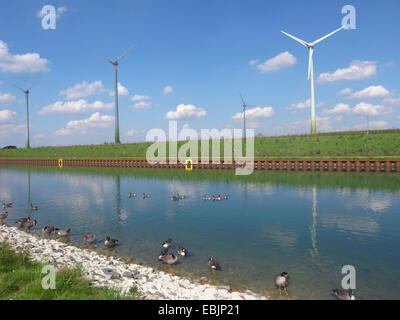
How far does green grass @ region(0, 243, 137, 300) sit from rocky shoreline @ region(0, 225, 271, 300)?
1.77 feet

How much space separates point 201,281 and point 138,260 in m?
4.02

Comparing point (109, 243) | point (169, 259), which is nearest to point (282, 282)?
point (169, 259)

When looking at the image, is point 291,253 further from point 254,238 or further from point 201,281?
point 201,281

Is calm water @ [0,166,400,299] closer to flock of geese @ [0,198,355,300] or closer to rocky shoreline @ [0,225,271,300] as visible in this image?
flock of geese @ [0,198,355,300]

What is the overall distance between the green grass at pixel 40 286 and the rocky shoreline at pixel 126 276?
0.54 metres

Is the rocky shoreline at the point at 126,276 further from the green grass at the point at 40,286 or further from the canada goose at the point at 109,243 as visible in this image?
the canada goose at the point at 109,243

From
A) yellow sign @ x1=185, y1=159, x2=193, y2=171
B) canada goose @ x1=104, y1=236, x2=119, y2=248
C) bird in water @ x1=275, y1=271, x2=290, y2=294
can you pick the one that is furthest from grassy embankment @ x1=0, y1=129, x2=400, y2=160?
canada goose @ x1=104, y1=236, x2=119, y2=248

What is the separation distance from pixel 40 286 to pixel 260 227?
13885 mm

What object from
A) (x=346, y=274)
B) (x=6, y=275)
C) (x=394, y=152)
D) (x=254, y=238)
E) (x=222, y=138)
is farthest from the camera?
(x=222, y=138)

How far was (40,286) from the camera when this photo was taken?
855cm

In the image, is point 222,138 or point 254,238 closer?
point 254,238

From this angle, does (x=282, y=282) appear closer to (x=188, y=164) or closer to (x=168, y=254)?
(x=168, y=254)

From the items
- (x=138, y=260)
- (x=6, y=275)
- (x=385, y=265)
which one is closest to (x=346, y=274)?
(x=385, y=265)
